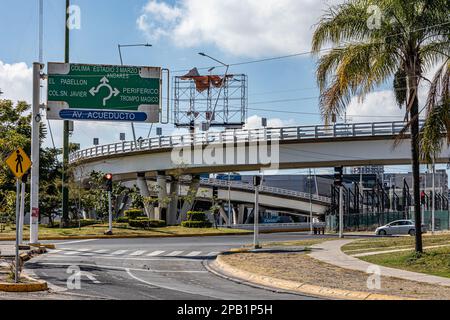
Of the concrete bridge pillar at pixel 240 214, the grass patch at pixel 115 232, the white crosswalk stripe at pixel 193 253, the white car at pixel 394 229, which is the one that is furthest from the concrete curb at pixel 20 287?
the concrete bridge pillar at pixel 240 214

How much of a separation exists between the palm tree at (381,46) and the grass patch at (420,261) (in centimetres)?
61

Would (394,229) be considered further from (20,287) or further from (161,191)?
(20,287)

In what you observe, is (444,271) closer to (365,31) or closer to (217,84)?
(365,31)

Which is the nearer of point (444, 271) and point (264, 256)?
point (444, 271)

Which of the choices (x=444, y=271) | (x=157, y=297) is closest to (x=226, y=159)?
(x=444, y=271)

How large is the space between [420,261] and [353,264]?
6.81 ft

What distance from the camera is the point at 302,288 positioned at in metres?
16.1

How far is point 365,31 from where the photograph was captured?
21.3 metres

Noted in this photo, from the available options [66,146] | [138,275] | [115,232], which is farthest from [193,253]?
[66,146]

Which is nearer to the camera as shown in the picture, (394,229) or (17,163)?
(17,163)

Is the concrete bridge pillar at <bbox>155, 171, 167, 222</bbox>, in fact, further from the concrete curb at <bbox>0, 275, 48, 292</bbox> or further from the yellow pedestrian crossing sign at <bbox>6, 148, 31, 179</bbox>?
the concrete curb at <bbox>0, 275, 48, 292</bbox>

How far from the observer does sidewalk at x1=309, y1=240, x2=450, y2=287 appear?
17188 mm

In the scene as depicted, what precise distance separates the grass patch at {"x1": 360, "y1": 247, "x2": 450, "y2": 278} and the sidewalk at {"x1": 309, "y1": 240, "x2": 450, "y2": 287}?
54 centimetres
